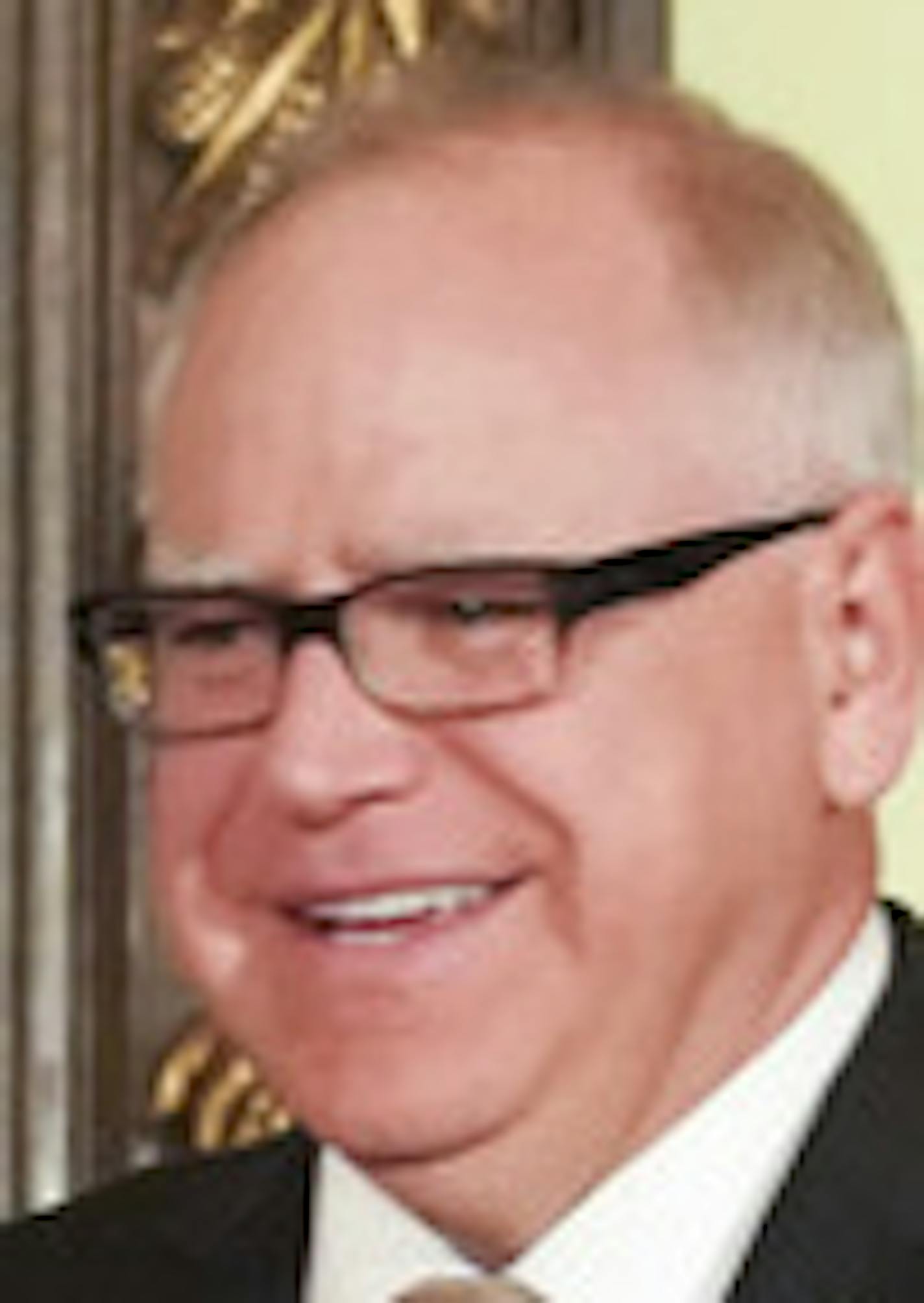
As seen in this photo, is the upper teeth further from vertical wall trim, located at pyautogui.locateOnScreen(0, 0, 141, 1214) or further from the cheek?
vertical wall trim, located at pyautogui.locateOnScreen(0, 0, 141, 1214)

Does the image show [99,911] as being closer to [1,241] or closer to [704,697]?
[1,241]

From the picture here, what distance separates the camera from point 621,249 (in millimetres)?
1390

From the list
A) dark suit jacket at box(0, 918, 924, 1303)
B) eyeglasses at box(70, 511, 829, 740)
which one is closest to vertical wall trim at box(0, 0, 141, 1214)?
dark suit jacket at box(0, 918, 924, 1303)

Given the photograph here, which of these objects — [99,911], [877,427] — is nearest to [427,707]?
[877,427]

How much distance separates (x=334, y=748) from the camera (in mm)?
1318

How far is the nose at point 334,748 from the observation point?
1317 millimetres

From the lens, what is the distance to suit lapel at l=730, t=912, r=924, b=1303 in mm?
1378

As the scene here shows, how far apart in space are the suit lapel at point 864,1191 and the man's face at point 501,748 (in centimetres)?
→ 4

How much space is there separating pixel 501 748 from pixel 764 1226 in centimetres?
19

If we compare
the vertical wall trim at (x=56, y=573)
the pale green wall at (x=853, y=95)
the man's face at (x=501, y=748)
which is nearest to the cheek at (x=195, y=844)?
the man's face at (x=501, y=748)

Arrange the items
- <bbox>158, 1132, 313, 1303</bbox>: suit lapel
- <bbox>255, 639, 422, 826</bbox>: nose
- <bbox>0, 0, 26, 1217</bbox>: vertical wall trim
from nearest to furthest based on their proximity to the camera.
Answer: <bbox>255, 639, 422, 826</bbox>: nose, <bbox>158, 1132, 313, 1303</bbox>: suit lapel, <bbox>0, 0, 26, 1217</bbox>: vertical wall trim

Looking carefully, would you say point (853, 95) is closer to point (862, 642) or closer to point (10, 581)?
point (10, 581)

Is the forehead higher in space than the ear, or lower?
higher

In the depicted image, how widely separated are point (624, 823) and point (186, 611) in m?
0.16
